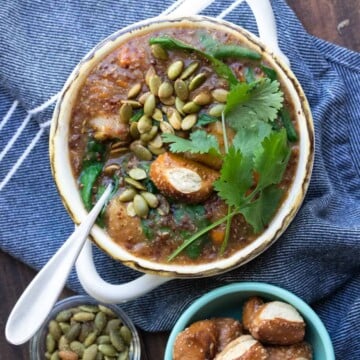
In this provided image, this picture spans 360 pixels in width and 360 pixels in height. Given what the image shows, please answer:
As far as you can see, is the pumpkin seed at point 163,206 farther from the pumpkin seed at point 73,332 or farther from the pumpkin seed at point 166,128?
the pumpkin seed at point 73,332

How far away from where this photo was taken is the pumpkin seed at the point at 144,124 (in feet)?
5.28

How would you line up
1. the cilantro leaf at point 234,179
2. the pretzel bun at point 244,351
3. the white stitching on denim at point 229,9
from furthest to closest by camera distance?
the white stitching on denim at point 229,9 < the pretzel bun at point 244,351 < the cilantro leaf at point 234,179

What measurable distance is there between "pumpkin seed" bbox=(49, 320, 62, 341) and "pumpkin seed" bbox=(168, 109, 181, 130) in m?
0.57

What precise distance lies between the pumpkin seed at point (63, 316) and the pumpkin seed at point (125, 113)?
504 mm

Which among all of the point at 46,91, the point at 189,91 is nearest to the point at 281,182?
the point at 189,91

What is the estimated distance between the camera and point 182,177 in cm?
158

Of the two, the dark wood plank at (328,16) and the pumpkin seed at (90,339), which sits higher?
the dark wood plank at (328,16)

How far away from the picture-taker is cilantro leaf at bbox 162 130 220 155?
1.55 meters

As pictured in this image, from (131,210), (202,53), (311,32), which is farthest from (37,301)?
(311,32)

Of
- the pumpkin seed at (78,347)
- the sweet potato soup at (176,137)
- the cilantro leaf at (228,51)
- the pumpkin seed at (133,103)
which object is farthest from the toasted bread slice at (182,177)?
the pumpkin seed at (78,347)

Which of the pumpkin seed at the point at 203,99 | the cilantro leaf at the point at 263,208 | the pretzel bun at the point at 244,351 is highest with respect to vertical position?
the pumpkin seed at the point at 203,99

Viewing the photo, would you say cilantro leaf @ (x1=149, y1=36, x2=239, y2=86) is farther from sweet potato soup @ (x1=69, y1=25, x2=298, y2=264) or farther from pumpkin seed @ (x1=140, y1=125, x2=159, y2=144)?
pumpkin seed @ (x1=140, y1=125, x2=159, y2=144)

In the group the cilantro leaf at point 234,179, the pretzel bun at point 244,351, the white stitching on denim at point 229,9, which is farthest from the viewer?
the white stitching on denim at point 229,9

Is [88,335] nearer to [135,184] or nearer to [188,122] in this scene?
[135,184]
